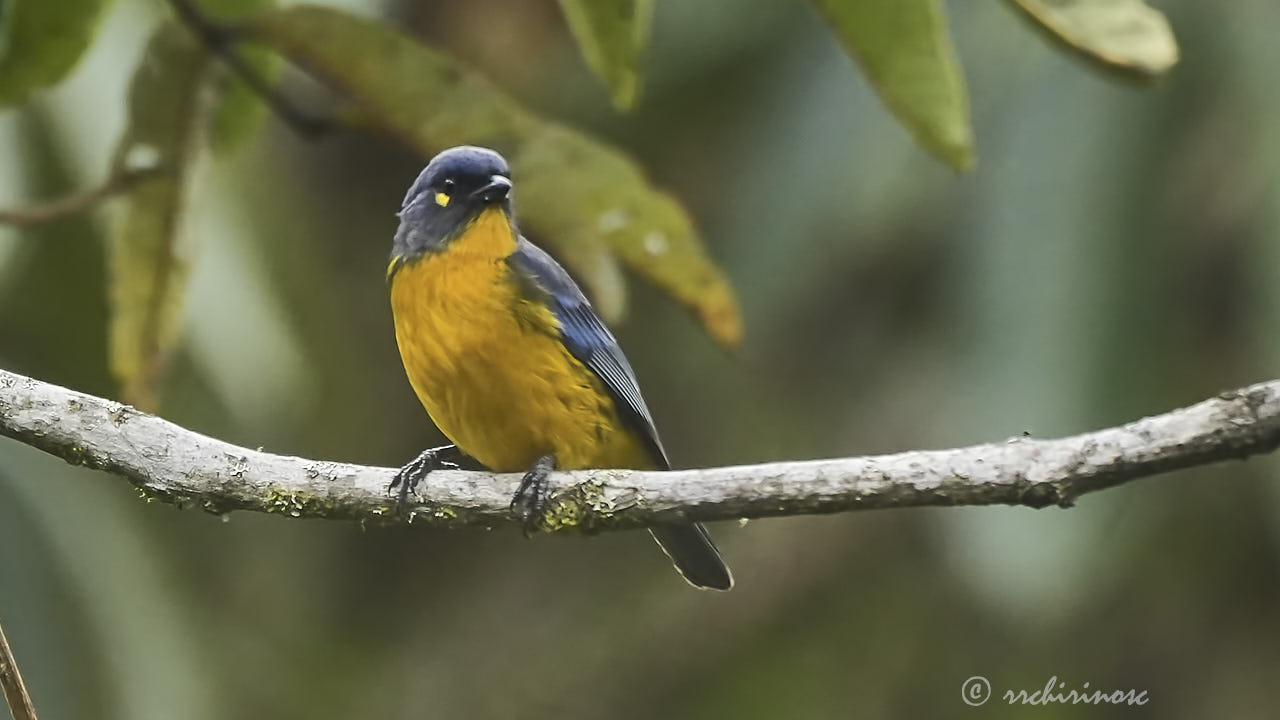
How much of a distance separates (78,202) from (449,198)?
93 cm

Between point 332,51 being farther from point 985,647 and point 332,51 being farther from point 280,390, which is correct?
point 985,647

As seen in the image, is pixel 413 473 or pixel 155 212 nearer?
pixel 413 473

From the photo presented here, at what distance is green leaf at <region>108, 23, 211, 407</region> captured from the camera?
3.59 metres

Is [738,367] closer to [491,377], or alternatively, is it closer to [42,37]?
[491,377]

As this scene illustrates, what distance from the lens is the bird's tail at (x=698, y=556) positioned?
12.7 feet

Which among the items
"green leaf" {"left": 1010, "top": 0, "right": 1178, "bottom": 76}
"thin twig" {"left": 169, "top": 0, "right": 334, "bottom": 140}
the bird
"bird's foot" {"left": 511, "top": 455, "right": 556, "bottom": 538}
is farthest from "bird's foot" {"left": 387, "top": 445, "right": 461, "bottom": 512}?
"green leaf" {"left": 1010, "top": 0, "right": 1178, "bottom": 76}

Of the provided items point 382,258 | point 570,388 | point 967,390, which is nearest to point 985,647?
point 967,390

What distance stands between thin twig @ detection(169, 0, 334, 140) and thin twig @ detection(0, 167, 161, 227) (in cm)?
32

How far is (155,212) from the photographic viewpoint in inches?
144

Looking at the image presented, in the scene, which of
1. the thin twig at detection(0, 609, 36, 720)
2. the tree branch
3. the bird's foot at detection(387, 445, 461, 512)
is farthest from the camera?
the bird's foot at detection(387, 445, 461, 512)

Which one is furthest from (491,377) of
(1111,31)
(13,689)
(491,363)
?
(13,689)

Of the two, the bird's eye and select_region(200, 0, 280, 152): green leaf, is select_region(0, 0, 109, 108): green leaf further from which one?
the bird's eye

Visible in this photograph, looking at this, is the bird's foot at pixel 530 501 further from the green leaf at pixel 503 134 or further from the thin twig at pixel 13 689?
the thin twig at pixel 13 689

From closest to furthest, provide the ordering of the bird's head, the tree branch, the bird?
1. the tree branch
2. the bird
3. the bird's head
